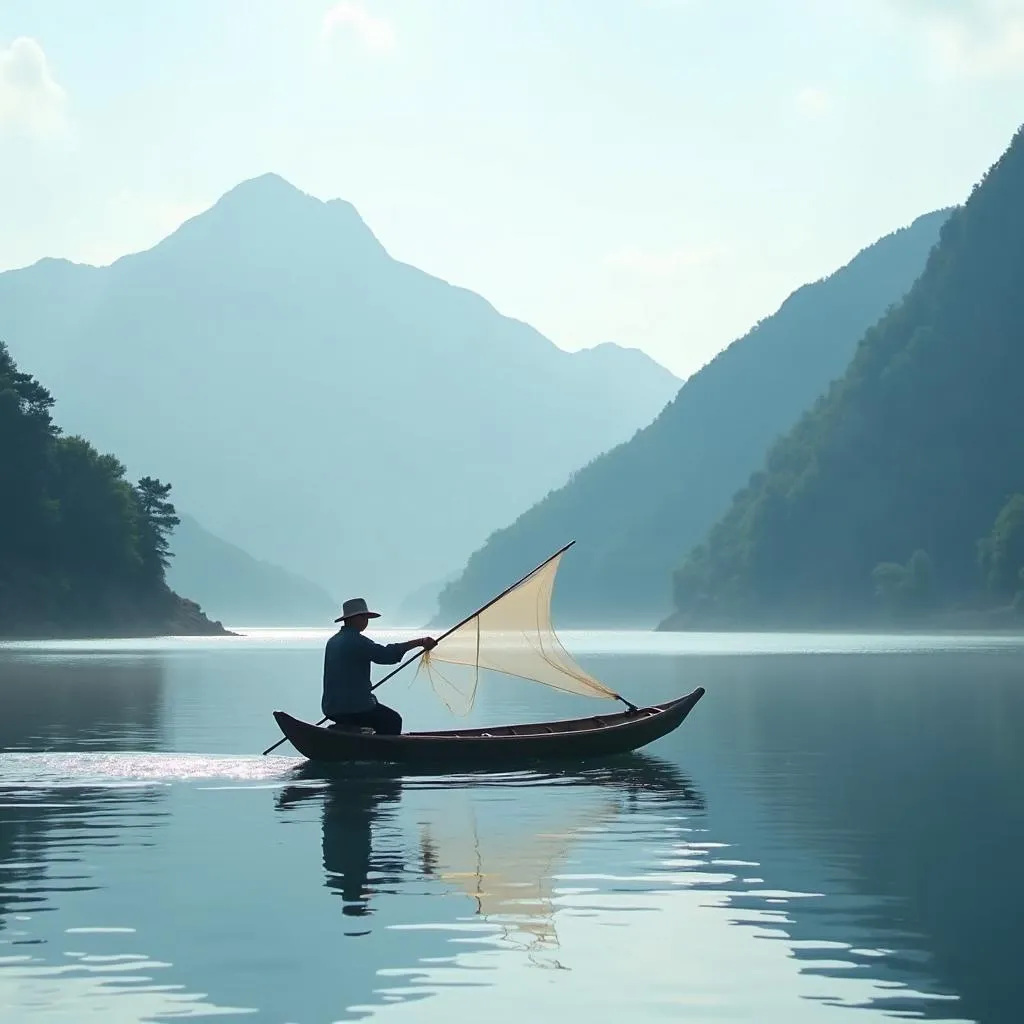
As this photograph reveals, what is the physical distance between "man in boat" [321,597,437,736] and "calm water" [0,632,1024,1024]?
1.35 metres

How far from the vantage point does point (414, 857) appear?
79.7 ft

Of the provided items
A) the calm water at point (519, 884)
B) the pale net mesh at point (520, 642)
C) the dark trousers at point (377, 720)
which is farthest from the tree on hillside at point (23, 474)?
the dark trousers at point (377, 720)

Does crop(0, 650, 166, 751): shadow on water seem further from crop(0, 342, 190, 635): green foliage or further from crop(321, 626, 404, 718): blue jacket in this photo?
crop(0, 342, 190, 635): green foliage

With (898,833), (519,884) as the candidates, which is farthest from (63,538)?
(519,884)

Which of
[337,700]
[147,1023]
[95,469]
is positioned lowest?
[147,1023]

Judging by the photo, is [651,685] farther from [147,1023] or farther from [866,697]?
[147,1023]

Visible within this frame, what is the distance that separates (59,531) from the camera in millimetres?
178375

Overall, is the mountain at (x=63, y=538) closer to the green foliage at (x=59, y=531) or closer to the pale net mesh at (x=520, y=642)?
the green foliage at (x=59, y=531)

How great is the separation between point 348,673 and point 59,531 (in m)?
150

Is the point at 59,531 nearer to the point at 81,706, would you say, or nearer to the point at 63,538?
the point at 63,538

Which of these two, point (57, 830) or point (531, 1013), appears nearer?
point (531, 1013)

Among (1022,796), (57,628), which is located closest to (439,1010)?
(1022,796)

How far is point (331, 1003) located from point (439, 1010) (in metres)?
1.06

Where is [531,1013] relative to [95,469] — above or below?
below
